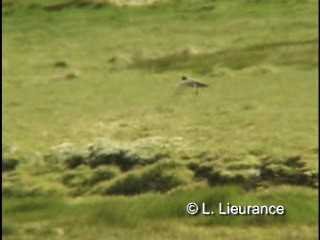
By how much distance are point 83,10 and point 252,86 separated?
49.8 ft

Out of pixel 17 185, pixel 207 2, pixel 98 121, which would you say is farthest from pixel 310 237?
pixel 207 2

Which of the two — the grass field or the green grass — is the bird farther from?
the green grass

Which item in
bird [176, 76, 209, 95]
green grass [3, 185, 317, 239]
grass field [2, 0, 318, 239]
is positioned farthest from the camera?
bird [176, 76, 209, 95]

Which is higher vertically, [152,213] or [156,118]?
[156,118]

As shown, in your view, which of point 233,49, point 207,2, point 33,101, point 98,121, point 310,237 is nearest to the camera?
point 310,237

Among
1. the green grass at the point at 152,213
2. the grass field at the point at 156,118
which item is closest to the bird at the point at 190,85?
Result: the grass field at the point at 156,118

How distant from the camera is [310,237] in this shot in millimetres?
20625

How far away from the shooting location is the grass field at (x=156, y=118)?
904 inches

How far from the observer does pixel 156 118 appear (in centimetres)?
2961

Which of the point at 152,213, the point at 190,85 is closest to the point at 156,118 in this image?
the point at 190,85

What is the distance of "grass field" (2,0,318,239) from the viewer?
22953 mm

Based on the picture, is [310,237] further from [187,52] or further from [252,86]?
[187,52]

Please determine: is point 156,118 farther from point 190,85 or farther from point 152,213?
point 152,213

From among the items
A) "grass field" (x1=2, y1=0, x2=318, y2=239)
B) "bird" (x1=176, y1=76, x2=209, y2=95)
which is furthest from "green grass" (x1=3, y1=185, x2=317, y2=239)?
"bird" (x1=176, y1=76, x2=209, y2=95)
